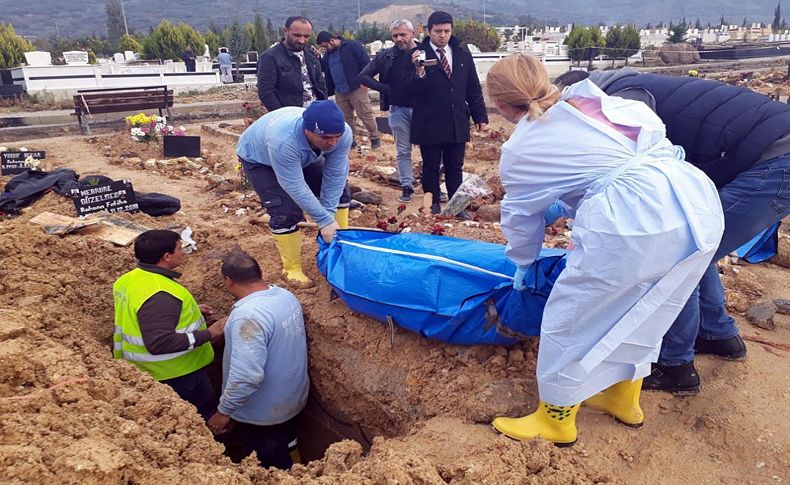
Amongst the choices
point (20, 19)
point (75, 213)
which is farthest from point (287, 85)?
point (20, 19)

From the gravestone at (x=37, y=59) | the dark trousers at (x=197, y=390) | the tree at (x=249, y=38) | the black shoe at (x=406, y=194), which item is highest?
the tree at (x=249, y=38)

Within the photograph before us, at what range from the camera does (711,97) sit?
244 centimetres

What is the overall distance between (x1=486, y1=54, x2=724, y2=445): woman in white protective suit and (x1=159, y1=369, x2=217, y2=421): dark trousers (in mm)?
2075

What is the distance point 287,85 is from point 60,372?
12.5ft

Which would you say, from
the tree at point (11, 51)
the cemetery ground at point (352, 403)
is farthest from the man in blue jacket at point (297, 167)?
the tree at point (11, 51)

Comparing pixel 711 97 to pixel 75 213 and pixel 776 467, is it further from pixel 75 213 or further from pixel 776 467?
pixel 75 213

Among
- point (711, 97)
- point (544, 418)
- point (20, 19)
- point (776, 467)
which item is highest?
point (20, 19)

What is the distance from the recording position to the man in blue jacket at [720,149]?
229 cm

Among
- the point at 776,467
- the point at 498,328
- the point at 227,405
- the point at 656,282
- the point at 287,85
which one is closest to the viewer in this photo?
the point at 656,282

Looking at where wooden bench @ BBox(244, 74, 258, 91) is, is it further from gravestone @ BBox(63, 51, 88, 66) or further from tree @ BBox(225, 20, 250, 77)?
tree @ BBox(225, 20, 250, 77)

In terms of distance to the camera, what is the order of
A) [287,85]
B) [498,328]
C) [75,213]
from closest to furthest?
[498,328], [75,213], [287,85]

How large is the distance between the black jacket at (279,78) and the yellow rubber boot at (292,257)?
202cm

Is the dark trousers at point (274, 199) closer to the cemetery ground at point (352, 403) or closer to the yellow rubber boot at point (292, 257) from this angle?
the yellow rubber boot at point (292, 257)

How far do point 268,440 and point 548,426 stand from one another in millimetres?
1919
